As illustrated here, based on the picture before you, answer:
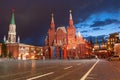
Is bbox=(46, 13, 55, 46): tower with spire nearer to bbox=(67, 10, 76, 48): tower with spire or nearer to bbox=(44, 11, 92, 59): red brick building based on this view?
bbox=(44, 11, 92, 59): red brick building

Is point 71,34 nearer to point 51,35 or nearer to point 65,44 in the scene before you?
point 65,44

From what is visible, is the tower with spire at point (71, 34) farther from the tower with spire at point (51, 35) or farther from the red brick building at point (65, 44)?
the tower with spire at point (51, 35)

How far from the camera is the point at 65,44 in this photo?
515 feet

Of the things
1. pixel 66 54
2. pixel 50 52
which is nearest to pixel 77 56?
pixel 66 54

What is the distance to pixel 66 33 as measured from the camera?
531ft

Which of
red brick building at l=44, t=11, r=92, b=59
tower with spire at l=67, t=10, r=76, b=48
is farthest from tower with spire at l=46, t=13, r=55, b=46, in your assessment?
tower with spire at l=67, t=10, r=76, b=48

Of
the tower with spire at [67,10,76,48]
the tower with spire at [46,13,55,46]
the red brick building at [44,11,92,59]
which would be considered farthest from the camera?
the tower with spire at [46,13,55,46]

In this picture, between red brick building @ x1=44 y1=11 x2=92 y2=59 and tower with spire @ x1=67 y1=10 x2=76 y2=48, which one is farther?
tower with spire @ x1=67 y1=10 x2=76 y2=48

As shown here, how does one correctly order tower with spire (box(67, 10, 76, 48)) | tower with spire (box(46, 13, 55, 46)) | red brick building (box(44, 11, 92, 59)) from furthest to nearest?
tower with spire (box(46, 13, 55, 46))
tower with spire (box(67, 10, 76, 48))
red brick building (box(44, 11, 92, 59))

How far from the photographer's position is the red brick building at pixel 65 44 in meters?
154

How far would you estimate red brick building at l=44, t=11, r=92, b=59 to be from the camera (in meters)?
154

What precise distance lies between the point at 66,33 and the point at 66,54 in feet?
52.1

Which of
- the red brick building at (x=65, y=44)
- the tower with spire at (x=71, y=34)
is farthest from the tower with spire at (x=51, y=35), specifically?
the tower with spire at (x=71, y=34)

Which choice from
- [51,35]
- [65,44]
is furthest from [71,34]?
[51,35]
